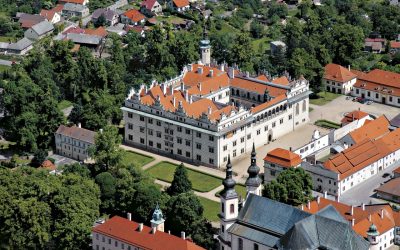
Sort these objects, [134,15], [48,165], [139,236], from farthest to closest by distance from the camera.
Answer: [134,15] < [48,165] < [139,236]

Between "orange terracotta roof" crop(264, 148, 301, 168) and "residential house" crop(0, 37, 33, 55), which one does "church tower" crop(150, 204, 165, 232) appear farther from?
"residential house" crop(0, 37, 33, 55)

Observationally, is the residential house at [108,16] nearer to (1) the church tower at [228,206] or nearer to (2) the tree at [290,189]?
(2) the tree at [290,189]

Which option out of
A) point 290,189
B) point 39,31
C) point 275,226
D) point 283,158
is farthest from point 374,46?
point 275,226

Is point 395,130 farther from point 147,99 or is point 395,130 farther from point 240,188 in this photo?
point 147,99

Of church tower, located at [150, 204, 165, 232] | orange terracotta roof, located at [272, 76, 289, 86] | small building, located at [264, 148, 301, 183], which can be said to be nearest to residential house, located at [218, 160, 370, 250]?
church tower, located at [150, 204, 165, 232]

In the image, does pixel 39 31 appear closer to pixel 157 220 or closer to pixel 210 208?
pixel 210 208

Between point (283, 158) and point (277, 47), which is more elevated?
point (283, 158)

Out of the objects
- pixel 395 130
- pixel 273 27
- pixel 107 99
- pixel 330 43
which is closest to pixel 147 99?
pixel 107 99
